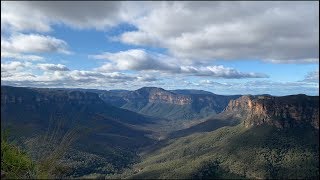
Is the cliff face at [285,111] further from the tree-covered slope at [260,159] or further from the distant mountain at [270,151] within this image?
the tree-covered slope at [260,159]

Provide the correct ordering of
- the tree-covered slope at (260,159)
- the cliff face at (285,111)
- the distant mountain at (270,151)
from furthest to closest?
the cliff face at (285,111), the distant mountain at (270,151), the tree-covered slope at (260,159)

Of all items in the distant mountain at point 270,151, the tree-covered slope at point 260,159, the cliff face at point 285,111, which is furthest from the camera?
the cliff face at point 285,111

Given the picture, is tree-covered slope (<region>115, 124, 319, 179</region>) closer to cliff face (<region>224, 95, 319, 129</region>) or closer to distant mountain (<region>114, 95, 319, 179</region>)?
distant mountain (<region>114, 95, 319, 179</region>)

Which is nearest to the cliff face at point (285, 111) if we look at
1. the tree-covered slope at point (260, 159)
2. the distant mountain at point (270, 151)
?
the distant mountain at point (270, 151)

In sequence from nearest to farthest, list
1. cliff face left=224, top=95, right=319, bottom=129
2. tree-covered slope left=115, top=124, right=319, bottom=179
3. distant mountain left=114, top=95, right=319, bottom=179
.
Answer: tree-covered slope left=115, top=124, right=319, bottom=179 < distant mountain left=114, top=95, right=319, bottom=179 < cliff face left=224, top=95, right=319, bottom=129

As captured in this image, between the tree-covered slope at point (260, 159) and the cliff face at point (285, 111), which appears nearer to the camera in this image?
the tree-covered slope at point (260, 159)

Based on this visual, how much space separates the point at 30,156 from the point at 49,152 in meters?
5.48

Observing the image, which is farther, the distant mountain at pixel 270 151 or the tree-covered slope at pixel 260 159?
the distant mountain at pixel 270 151

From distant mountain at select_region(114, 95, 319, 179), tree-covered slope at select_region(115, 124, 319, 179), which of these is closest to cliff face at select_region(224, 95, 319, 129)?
distant mountain at select_region(114, 95, 319, 179)

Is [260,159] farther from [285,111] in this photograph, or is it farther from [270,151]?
[285,111]

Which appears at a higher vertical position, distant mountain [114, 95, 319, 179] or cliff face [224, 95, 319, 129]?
cliff face [224, 95, 319, 129]

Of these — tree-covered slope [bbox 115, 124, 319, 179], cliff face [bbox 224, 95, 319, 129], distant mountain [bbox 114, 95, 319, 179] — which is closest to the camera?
tree-covered slope [bbox 115, 124, 319, 179]

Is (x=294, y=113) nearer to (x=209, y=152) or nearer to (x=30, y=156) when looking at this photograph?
(x=209, y=152)

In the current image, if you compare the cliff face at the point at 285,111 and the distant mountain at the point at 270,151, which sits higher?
the cliff face at the point at 285,111
